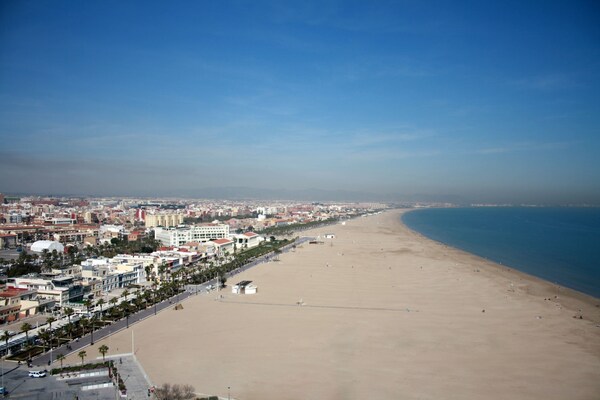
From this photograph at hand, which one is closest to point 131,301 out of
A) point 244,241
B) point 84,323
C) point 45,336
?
point 84,323

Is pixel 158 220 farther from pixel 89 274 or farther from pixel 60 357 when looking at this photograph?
pixel 60 357

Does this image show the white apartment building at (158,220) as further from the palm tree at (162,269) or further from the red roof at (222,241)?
the palm tree at (162,269)

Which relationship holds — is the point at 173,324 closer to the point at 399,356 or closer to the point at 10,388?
the point at 10,388

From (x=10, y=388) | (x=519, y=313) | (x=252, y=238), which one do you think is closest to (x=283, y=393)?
(x=10, y=388)

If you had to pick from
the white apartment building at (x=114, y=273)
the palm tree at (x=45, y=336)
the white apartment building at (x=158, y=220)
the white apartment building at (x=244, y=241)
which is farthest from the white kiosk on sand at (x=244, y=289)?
the white apartment building at (x=158, y=220)

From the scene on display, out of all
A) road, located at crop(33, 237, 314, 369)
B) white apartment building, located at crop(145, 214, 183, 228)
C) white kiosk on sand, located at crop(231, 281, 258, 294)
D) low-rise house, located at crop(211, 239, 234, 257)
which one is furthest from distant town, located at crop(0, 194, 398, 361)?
white apartment building, located at crop(145, 214, 183, 228)

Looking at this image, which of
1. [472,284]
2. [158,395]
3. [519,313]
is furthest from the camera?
[472,284]
